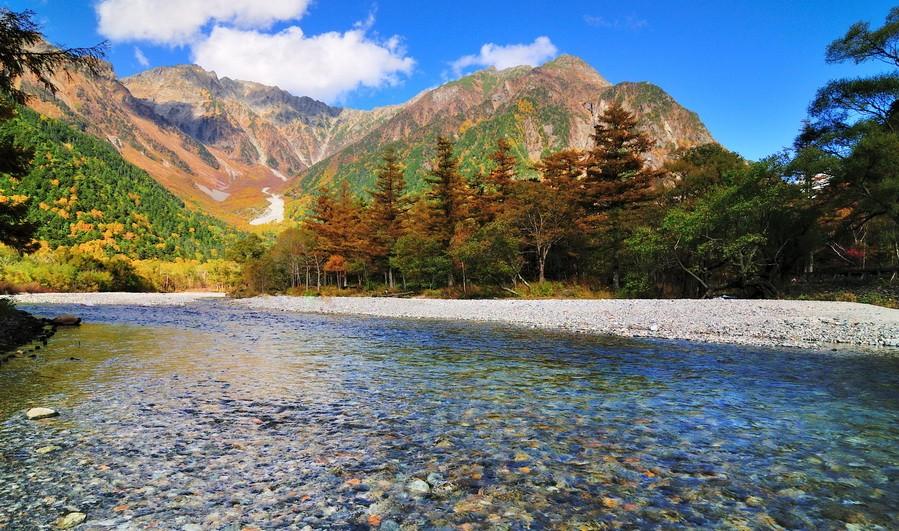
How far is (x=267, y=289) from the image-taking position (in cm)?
6606

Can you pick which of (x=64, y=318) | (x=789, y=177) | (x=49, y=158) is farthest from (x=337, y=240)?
(x=49, y=158)

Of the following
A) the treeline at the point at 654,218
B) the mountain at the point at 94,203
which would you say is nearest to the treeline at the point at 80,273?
the mountain at the point at 94,203

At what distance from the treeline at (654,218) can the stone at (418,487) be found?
91.7 ft

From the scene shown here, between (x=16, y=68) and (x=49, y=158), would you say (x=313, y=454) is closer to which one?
(x=16, y=68)

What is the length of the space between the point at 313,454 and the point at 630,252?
32.5 metres

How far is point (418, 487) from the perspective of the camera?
4945mm

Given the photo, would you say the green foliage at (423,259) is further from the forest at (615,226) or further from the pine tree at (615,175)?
the pine tree at (615,175)

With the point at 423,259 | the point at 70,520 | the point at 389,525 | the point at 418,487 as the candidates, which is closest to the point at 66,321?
the point at 70,520

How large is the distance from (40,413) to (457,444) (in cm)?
698

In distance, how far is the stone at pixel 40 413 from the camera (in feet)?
24.1

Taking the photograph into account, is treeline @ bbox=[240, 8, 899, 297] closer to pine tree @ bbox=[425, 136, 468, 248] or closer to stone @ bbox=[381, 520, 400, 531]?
pine tree @ bbox=[425, 136, 468, 248]

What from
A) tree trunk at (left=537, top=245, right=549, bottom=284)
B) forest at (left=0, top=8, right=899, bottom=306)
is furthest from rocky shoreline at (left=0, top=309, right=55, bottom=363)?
tree trunk at (left=537, top=245, right=549, bottom=284)

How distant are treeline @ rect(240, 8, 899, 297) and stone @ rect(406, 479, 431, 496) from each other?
27.9m

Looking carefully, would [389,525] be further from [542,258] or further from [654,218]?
[542,258]
